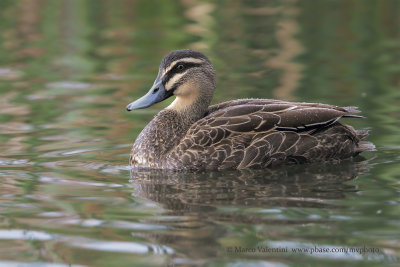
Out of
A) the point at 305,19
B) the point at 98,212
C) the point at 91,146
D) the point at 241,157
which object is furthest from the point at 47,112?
the point at 305,19

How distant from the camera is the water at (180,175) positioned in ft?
21.8

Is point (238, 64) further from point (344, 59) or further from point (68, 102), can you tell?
point (68, 102)

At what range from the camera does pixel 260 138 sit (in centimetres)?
931

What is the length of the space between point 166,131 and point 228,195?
1.89 m

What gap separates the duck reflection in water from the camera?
22.7 feet

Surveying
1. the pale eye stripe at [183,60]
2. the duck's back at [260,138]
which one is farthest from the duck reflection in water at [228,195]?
the pale eye stripe at [183,60]

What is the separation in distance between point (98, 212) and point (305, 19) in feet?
43.6

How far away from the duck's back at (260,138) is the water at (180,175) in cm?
20

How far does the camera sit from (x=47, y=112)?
12375mm

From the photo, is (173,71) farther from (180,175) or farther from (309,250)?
(309,250)

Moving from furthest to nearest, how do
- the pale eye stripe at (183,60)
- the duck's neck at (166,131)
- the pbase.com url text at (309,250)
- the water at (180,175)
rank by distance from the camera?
1. the pale eye stripe at (183,60)
2. the duck's neck at (166,131)
3. the water at (180,175)
4. the pbase.com url text at (309,250)

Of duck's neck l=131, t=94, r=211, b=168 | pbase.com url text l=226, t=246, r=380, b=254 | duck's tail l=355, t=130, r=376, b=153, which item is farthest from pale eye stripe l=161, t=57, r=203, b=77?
pbase.com url text l=226, t=246, r=380, b=254

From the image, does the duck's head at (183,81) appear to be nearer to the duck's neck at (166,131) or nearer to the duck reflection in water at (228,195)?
the duck's neck at (166,131)

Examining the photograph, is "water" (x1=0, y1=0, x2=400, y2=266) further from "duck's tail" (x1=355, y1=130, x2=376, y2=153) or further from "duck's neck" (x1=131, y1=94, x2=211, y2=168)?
"duck's neck" (x1=131, y1=94, x2=211, y2=168)
